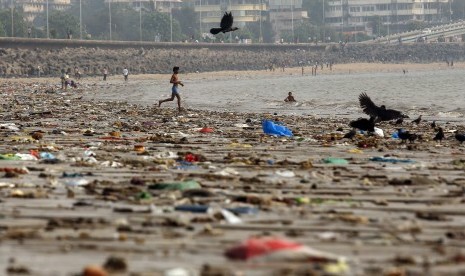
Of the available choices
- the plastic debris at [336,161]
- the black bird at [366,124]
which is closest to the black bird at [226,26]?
the black bird at [366,124]

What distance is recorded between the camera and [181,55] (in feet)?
448

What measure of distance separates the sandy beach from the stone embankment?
85626mm

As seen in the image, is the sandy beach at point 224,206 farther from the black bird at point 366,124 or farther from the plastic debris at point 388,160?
the black bird at point 366,124

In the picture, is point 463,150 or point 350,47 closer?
point 463,150

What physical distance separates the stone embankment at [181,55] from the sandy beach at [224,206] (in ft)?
281

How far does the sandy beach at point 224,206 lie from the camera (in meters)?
6.19

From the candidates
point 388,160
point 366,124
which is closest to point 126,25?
point 366,124

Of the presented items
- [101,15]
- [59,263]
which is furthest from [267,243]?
[101,15]

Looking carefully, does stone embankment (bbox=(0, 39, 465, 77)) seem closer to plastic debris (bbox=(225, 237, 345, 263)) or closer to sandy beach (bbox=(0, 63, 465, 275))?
sandy beach (bbox=(0, 63, 465, 275))

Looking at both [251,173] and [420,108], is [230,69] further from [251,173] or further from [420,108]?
[251,173]

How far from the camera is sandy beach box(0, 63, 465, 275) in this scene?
6188mm

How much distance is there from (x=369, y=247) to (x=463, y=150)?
867cm

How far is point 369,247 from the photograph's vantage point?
21.8 feet

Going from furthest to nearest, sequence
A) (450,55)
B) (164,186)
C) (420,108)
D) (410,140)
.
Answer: (450,55), (420,108), (410,140), (164,186)
